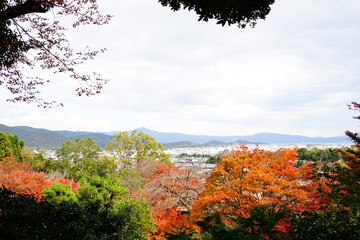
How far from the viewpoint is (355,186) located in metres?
3.24

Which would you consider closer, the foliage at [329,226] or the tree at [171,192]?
the foliage at [329,226]

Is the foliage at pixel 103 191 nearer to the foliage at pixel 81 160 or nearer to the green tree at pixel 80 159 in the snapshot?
the foliage at pixel 81 160

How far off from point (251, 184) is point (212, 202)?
1330 millimetres

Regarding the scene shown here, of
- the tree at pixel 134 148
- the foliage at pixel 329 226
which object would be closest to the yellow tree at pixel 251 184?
the foliage at pixel 329 226

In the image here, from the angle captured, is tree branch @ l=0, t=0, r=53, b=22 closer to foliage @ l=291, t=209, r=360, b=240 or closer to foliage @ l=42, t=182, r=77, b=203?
foliage @ l=291, t=209, r=360, b=240

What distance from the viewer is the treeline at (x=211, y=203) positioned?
2854 millimetres

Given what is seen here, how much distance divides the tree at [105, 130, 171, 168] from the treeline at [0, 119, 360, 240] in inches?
159

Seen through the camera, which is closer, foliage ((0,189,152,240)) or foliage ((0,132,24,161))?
foliage ((0,189,152,240))

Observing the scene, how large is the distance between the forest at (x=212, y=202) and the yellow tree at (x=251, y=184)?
0.09 ft

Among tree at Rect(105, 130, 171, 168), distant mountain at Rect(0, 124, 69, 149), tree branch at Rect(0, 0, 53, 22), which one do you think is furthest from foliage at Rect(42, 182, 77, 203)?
distant mountain at Rect(0, 124, 69, 149)

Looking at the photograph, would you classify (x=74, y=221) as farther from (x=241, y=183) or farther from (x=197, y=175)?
(x=197, y=175)

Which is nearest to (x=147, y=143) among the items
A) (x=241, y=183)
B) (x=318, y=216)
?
(x=241, y=183)

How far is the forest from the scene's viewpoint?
2855mm

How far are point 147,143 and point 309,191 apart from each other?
1598 centimetres
